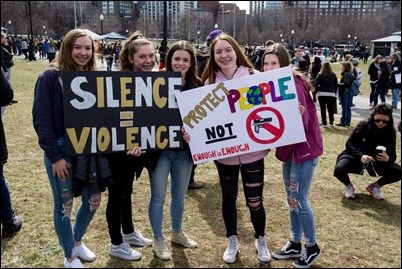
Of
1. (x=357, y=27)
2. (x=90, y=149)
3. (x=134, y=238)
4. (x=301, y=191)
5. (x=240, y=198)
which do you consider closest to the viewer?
(x=90, y=149)

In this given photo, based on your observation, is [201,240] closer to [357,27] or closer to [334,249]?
[334,249]

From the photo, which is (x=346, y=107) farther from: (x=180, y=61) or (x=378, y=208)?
(x=180, y=61)

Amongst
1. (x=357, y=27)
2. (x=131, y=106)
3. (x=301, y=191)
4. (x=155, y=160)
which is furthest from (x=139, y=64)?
(x=357, y=27)

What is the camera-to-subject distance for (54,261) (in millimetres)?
3723

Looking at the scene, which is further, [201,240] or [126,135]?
[201,240]

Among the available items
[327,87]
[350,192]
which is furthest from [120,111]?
[327,87]

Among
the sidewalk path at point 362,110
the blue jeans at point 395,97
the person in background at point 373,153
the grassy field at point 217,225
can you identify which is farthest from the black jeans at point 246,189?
the blue jeans at point 395,97

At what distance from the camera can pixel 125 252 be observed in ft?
12.3

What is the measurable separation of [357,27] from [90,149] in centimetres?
8106

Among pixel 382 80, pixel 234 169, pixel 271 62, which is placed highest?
pixel 271 62

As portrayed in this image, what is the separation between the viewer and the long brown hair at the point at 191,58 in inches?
145

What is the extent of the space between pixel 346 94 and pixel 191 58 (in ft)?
26.7

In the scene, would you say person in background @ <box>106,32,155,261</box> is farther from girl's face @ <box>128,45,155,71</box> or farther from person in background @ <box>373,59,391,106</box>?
person in background @ <box>373,59,391,106</box>

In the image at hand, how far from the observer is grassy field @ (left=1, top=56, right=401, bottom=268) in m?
3.80
